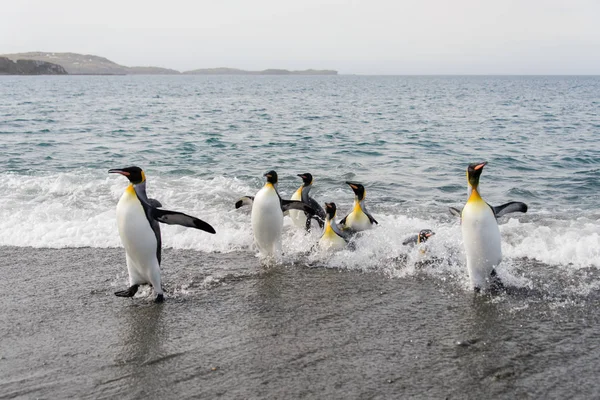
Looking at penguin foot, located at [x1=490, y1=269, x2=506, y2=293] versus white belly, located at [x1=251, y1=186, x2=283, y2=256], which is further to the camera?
white belly, located at [x1=251, y1=186, x2=283, y2=256]

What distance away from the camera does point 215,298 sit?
5586mm

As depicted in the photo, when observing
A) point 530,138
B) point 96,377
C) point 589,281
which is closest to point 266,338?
point 96,377

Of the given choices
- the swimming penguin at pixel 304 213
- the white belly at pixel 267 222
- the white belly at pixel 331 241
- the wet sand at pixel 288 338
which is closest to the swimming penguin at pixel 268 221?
the white belly at pixel 267 222

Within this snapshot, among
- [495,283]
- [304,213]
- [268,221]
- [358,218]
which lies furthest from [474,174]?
[304,213]

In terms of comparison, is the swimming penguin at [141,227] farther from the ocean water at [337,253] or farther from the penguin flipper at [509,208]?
the penguin flipper at [509,208]

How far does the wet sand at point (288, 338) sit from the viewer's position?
12.8ft

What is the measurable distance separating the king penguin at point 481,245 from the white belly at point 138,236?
3001 mm

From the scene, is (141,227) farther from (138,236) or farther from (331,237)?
(331,237)

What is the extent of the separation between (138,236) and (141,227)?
0.28ft

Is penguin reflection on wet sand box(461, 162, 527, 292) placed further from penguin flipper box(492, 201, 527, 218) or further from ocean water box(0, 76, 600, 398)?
penguin flipper box(492, 201, 527, 218)

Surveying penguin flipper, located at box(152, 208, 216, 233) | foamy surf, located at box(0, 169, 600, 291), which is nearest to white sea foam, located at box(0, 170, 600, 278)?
foamy surf, located at box(0, 169, 600, 291)

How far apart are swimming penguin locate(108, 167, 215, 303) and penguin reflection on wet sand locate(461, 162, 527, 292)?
2485 millimetres

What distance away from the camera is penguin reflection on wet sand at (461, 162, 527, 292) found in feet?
19.0

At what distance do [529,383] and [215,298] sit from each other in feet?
9.32
